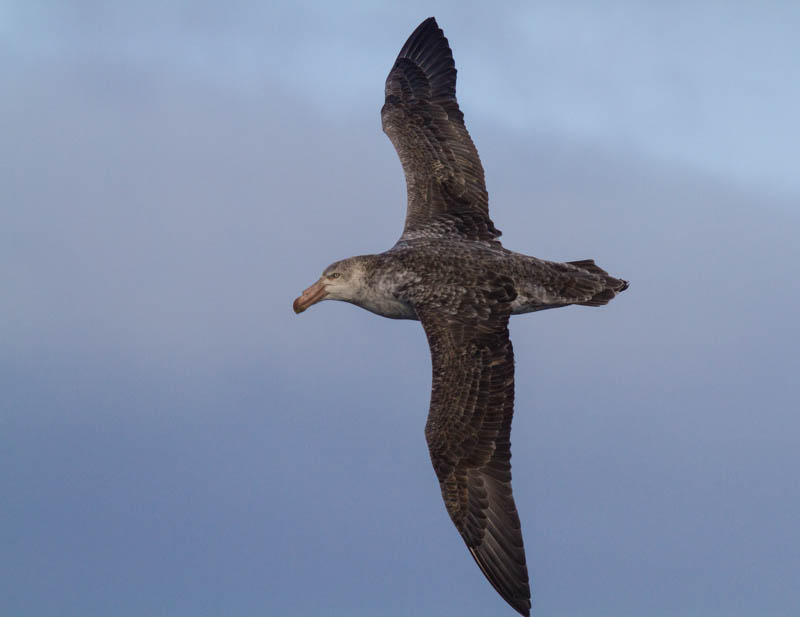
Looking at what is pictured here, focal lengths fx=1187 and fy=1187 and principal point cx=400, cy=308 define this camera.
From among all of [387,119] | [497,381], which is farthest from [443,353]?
[387,119]

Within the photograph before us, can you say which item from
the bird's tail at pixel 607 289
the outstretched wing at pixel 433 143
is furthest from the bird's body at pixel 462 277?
the outstretched wing at pixel 433 143

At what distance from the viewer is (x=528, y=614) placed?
46.5 ft

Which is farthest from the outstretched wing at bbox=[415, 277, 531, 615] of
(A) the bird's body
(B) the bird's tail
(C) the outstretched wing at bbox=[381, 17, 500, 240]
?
(C) the outstretched wing at bbox=[381, 17, 500, 240]

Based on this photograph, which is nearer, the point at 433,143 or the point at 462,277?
the point at 462,277

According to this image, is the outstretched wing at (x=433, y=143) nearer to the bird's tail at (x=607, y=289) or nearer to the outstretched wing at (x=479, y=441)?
the bird's tail at (x=607, y=289)

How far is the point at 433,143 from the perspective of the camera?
19062 millimetres

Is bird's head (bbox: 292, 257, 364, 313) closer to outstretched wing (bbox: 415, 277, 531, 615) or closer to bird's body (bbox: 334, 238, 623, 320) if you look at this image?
bird's body (bbox: 334, 238, 623, 320)

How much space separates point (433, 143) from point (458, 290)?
13.1 ft

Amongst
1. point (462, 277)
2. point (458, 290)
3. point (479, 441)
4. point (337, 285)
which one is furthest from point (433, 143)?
point (479, 441)

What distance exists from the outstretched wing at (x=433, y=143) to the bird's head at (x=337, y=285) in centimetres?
144

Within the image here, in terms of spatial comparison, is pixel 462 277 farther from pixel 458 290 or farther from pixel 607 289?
pixel 607 289

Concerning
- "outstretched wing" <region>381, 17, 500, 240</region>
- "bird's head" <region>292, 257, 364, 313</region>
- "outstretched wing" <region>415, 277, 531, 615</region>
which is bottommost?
"outstretched wing" <region>415, 277, 531, 615</region>

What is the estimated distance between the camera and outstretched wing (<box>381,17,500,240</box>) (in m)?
18.2

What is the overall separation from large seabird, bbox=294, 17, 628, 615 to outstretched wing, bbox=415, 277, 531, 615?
0.01 meters
